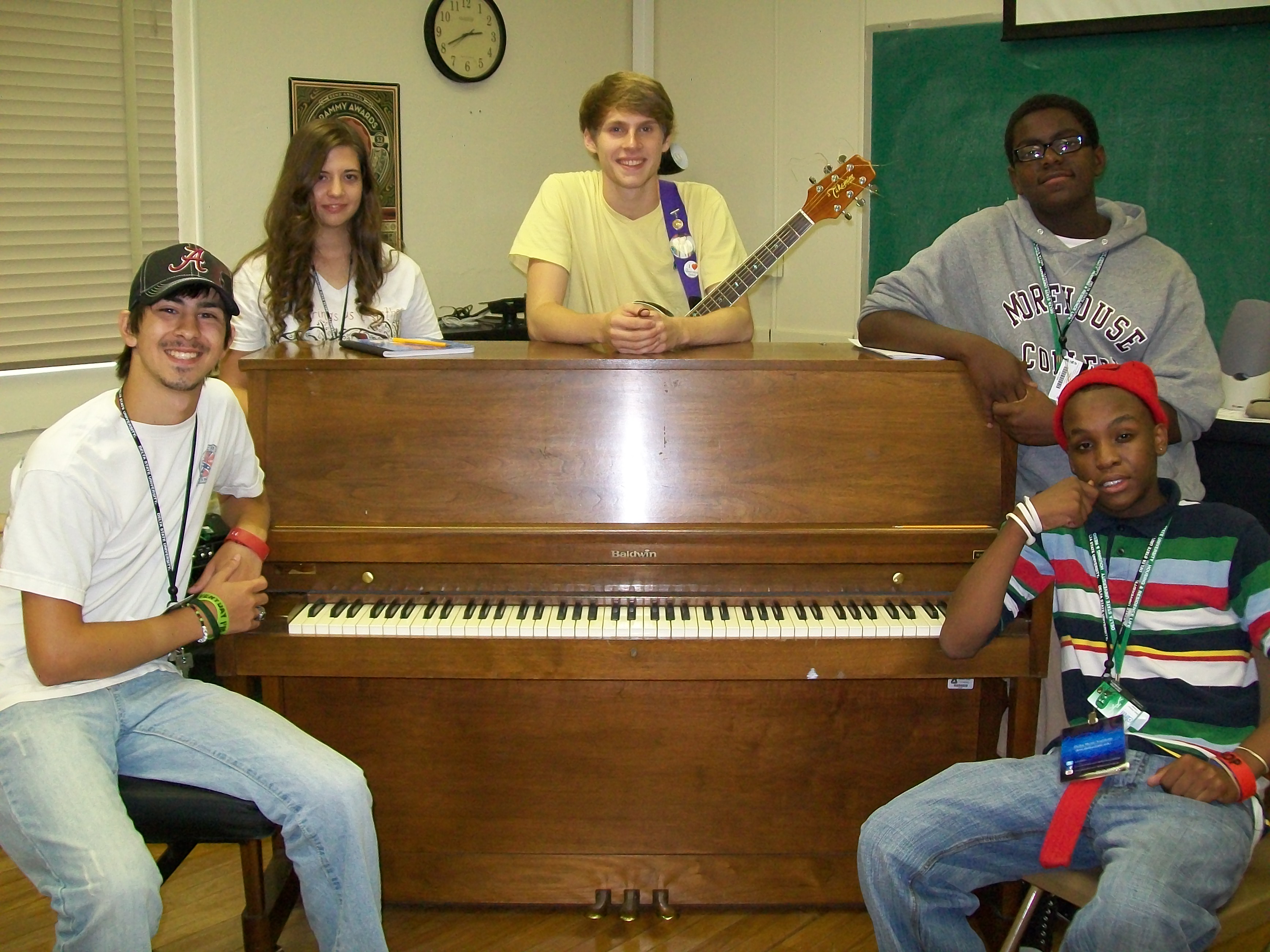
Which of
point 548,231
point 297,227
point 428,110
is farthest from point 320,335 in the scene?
point 428,110

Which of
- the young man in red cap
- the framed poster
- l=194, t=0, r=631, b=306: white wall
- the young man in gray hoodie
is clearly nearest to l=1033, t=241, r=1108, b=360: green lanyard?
the young man in gray hoodie

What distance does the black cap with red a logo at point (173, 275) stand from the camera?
1924 mm

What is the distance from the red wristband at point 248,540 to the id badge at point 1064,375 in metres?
1.60

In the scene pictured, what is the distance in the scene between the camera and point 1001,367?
85.4 inches

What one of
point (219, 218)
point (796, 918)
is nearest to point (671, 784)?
point (796, 918)

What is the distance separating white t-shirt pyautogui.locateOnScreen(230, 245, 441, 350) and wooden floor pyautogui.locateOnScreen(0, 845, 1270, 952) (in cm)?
130

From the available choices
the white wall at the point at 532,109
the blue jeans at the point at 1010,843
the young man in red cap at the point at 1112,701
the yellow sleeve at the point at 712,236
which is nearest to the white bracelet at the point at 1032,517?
the young man in red cap at the point at 1112,701

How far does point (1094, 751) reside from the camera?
1.80 metres

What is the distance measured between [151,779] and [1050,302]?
1.96 meters

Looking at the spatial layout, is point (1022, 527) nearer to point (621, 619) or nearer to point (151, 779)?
point (621, 619)

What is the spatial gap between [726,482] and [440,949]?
3.81ft

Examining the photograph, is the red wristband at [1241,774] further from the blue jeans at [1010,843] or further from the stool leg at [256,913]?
the stool leg at [256,913]

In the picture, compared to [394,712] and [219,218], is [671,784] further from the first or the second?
[219,218]

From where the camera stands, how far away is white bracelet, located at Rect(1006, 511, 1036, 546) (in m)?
1.95
